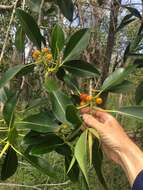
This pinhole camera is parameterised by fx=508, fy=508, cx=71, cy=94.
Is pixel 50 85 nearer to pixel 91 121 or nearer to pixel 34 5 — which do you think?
pixel 91 121

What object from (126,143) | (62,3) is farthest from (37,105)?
(62,3)

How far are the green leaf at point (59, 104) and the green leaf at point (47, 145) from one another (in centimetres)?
3

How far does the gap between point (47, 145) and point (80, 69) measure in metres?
0.18

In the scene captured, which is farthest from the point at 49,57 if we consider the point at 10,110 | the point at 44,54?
the point at 10,110

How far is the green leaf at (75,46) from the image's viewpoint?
89 centimetres

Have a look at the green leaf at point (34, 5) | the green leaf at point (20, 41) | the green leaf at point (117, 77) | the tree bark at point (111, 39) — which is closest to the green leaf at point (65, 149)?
the green leaf at point (117, 77)

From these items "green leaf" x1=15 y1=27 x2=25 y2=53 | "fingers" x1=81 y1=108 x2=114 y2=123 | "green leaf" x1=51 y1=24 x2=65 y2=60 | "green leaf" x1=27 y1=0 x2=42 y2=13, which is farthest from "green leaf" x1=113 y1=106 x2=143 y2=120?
"green leaf" x1=27 y1=0 x2=42 y2=13

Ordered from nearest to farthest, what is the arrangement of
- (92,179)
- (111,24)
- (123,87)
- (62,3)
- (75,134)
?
(75,134)
(123,87)
(62,3)
(111,24)
(92,179)

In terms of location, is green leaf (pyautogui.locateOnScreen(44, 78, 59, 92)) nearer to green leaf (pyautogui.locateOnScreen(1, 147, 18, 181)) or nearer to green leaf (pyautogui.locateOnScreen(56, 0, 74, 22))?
green leaf (pyautogui.locateOnScreen(1, 147, 18, 181))

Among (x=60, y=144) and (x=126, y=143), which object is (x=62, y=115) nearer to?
(x=60, y=144)

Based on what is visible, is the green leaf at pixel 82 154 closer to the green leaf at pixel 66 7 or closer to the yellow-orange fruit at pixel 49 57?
the yellow-orange fruit at pixel 49 57

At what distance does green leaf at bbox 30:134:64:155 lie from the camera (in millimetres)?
814

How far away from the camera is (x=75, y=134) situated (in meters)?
0.80

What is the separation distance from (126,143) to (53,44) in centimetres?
23
